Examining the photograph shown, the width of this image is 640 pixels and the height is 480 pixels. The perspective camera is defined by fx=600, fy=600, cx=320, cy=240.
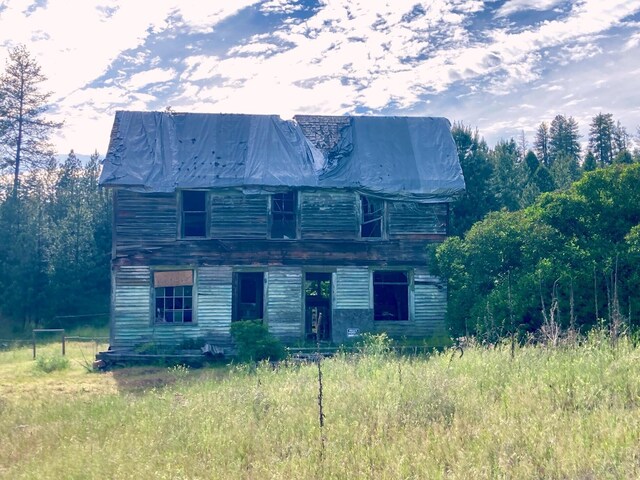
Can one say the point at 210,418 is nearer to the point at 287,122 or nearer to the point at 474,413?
the point at 474,413

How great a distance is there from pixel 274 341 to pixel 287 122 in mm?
8810

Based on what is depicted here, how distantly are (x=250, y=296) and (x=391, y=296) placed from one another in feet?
18.6

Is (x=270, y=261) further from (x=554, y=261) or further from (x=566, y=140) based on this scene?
(x=566, y=140)

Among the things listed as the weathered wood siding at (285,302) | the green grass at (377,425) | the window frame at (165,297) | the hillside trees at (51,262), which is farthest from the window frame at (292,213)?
the hillside trees at (51,262)

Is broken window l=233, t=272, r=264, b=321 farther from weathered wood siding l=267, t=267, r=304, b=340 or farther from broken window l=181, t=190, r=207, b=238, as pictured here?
broken window l=181, t=190, r=207, b=238

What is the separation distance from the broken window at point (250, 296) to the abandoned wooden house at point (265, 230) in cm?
193

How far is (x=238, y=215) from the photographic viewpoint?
1980cm

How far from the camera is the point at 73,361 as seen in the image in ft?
61.7

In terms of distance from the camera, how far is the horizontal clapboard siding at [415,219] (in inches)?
797

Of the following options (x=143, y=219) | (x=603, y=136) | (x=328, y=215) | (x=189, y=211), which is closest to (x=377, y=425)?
(x=328, y=215)

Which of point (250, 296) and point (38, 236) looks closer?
point (250, 296)

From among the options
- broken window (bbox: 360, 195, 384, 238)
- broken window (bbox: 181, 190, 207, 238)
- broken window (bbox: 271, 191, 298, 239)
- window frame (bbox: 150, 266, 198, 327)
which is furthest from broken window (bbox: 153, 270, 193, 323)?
broken window (bbox: 360, 195, 384, 238)

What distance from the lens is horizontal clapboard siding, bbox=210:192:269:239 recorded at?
19.7 meters

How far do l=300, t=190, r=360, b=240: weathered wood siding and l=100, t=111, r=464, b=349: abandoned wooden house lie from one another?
34 mm
